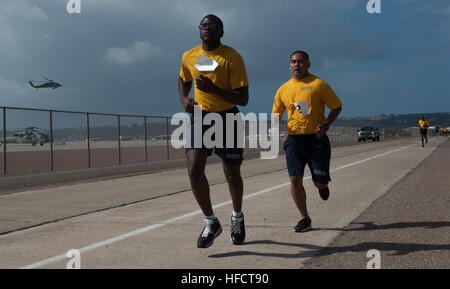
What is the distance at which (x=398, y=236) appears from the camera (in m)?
5.41

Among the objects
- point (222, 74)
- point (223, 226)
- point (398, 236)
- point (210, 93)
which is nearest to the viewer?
point (210, 93)

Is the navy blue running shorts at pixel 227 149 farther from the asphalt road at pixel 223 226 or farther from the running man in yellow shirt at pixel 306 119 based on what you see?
the running man in yellow shirt at pixel 306 119

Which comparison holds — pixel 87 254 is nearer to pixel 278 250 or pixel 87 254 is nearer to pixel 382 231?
pixel 278 250

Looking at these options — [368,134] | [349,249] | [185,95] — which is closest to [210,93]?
[185,95]

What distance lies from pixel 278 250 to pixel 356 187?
5635 millimetres

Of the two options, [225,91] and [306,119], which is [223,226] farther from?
[225,91]

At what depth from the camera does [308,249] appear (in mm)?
4836

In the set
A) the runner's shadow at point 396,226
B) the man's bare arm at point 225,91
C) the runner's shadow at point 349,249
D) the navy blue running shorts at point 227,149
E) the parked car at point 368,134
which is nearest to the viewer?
the man's bare arm at point 225,91

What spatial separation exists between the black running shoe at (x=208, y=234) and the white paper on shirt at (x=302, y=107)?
1.60 m

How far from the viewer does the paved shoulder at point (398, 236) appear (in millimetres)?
4355

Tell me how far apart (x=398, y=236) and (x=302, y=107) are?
165 centimetres

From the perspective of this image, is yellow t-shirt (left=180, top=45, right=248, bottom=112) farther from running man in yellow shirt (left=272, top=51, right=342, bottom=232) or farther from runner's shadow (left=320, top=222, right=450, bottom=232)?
runner's shadow (left=320, top=222, right=450, bottom=232)

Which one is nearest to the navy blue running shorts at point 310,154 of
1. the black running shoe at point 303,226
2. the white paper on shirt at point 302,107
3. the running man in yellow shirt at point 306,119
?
the running man in yellow shirt at point 306,119

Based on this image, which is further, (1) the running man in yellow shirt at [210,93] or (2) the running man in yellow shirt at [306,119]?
(2) the running man in yellow shirt at [306,119]
